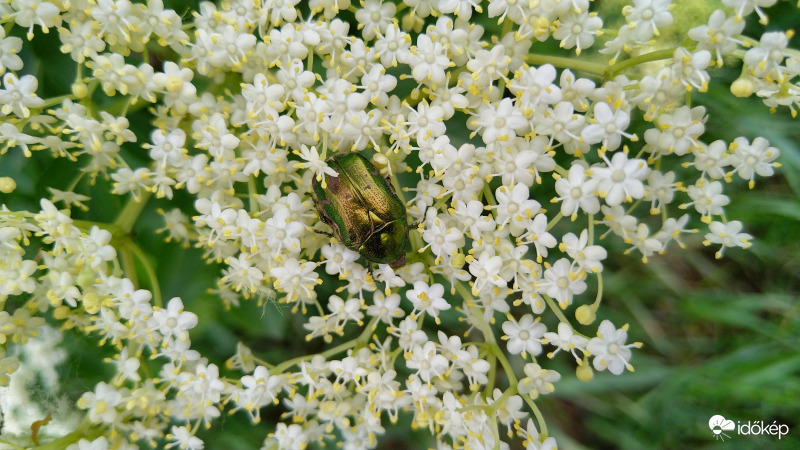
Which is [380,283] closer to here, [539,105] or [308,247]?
[308,247]

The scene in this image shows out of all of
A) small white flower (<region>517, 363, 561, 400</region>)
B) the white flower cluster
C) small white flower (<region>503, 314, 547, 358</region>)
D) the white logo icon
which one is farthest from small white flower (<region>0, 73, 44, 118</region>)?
the white logo icon

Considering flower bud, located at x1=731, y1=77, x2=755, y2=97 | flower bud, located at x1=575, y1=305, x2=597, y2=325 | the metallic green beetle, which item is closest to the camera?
flower bud, located at x1=731, y1=77, x2=755, y2=97

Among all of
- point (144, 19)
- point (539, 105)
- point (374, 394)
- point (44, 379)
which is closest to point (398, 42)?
point (539, 105)

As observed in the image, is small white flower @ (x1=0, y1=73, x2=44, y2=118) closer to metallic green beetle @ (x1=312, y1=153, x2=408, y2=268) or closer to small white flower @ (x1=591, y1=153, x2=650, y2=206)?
metallic green beetle @ (x1=312, y1=153, x2=408, y2=268)

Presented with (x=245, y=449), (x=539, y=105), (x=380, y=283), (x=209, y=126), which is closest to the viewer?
(x=539, y=105)

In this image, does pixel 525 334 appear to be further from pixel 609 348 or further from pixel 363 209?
pixel 363 209
